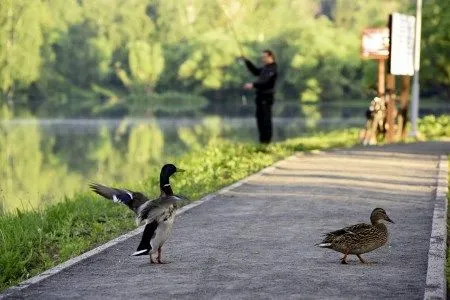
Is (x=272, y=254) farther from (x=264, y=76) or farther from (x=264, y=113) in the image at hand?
(x=264, y=113)

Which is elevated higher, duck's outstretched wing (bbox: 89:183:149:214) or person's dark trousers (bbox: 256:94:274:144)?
duck's outstretched wing (bbox: 89:183:149:214)

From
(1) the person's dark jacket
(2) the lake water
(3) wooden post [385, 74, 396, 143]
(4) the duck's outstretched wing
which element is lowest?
(2) the lake water

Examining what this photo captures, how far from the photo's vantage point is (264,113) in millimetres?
22797

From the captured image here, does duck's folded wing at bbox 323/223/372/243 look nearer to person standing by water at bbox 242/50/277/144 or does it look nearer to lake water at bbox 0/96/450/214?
lake water at bbox 0/96/450/214

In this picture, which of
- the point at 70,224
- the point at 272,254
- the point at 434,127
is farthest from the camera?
the point at 434,127

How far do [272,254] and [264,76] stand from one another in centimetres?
1271

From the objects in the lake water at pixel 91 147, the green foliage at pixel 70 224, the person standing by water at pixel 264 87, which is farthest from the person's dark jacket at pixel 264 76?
the green foliage at pixel 70 224

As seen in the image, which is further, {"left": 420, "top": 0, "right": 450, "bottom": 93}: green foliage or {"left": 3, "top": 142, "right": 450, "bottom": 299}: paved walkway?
{"left": 420, "top": 0, "right": 450, "bottom": 93}: green foliage

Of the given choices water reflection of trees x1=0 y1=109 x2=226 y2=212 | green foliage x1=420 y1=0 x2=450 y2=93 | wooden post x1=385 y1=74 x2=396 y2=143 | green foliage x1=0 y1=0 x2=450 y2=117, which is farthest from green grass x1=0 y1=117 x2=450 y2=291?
green foliage x1=0 y1=0 x2=450 y2=117

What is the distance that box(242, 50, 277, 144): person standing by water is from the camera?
2192 cm

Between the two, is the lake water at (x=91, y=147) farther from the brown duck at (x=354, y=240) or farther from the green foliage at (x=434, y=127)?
the brown duck at (x=354, y=240)

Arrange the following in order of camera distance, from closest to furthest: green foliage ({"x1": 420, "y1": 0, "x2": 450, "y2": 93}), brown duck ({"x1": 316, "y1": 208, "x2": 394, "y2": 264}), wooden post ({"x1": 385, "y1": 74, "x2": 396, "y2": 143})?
brown duck ({"x1": 316, "y1": 208, "x2": 394, "y2": 264}) → wooden post ({"x1": 385, "y1": 74, "x2": 396, "y2": 143}) → green foliage ({"x1": 420, "y1": 0, "x2": 450, "y2": 93})

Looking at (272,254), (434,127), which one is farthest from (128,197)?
(434,127)

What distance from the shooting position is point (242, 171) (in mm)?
18234
